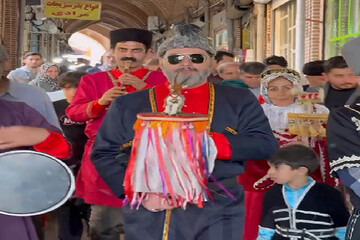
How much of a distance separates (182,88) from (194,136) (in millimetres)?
364

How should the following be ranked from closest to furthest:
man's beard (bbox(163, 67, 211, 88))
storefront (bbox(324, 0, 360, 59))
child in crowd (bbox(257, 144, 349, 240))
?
man's beard (bbox(163, 67, 211, 88)), child in crowd (bbox(257, 144, 349, 240)), storefront (bbox(324, 0, 360, 59))

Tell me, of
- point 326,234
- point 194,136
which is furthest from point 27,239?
point 326,234

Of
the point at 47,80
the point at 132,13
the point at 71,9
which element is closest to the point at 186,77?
the point at 47,80

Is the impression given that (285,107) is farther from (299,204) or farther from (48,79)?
(48,79)

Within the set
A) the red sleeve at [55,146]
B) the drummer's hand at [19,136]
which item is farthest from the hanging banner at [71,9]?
the drummer's hand at [19,136]

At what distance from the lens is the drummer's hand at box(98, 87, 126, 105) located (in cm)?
370

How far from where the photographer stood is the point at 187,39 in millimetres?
2918

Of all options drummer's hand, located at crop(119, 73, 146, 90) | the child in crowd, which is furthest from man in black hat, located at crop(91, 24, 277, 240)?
the child in crowd

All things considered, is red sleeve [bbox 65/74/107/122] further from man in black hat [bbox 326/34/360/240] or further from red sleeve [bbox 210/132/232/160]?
man in black hat [bbox 326/34/360/240]

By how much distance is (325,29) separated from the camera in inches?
463

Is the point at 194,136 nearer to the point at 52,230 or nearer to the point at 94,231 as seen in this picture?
the point at 94,231

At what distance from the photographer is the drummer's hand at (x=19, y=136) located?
2449mm

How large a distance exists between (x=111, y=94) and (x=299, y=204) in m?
1.32

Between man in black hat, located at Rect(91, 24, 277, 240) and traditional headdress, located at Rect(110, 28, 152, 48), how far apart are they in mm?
1043
